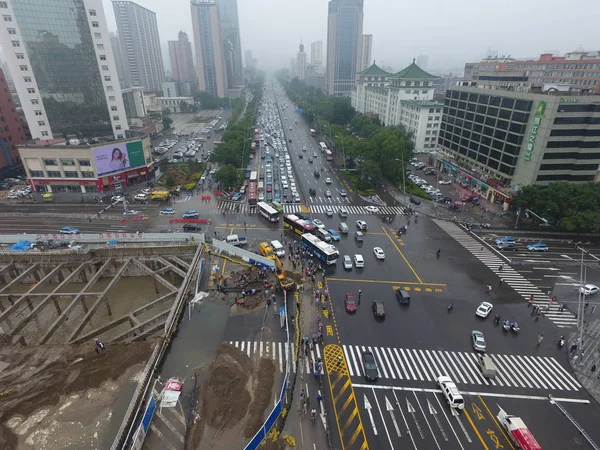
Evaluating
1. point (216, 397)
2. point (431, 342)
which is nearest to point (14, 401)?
point (216, 397)

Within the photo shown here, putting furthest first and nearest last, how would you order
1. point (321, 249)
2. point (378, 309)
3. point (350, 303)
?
point (321, 249), point (350, 303), point (378, 309)

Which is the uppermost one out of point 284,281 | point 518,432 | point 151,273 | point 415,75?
point 415,75

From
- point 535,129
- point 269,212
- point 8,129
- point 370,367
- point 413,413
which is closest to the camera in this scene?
point 413,413

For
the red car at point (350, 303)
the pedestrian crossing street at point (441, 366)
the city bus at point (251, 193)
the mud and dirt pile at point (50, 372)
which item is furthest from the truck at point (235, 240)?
the mud and dirt pile at point (50, 372)

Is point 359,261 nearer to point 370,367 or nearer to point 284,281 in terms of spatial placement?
point 284,281

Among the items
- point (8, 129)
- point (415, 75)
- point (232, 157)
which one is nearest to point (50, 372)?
point (232, 157)

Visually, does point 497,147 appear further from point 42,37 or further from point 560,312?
point 42,37

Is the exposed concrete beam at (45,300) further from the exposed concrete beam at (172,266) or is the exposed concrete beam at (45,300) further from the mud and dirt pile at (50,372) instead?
the exposed concrete beam at (172,266)
